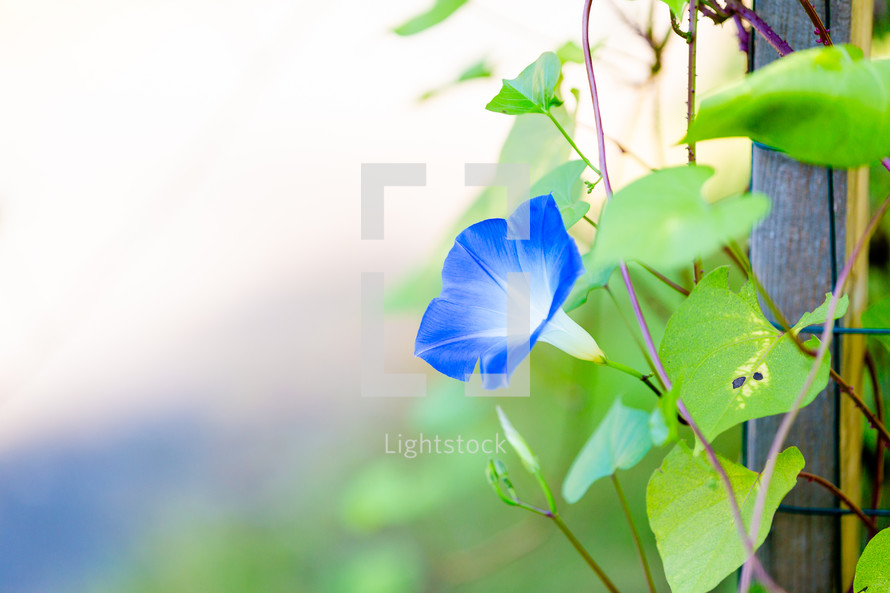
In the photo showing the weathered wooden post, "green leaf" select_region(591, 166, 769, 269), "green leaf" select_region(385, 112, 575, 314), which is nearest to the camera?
"green leaf" select_region(591, 166, 769, 269)

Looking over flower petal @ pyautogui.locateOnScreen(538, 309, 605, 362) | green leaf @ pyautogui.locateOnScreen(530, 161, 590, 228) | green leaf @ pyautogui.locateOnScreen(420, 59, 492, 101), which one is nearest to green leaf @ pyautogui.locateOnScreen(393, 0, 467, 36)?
green leaf @ pyautogui.locateOnScreen(420, 59, 492, 101)

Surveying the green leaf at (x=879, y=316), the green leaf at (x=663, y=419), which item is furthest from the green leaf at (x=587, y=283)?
the green leaf at (x=879, y=316)

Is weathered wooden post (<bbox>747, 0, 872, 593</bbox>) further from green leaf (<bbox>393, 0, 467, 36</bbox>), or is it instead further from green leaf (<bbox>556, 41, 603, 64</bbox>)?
green leaf (<bbox>393, 0, 467, 36</bbox>)

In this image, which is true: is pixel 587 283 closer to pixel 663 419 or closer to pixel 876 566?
pixel 663 419

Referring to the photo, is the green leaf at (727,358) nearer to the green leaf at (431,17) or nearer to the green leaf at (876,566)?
the green leaf at (876,566)

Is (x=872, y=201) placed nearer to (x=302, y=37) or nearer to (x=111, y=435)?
(x=302, y=37)

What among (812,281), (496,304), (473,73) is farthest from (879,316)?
(473,73)
